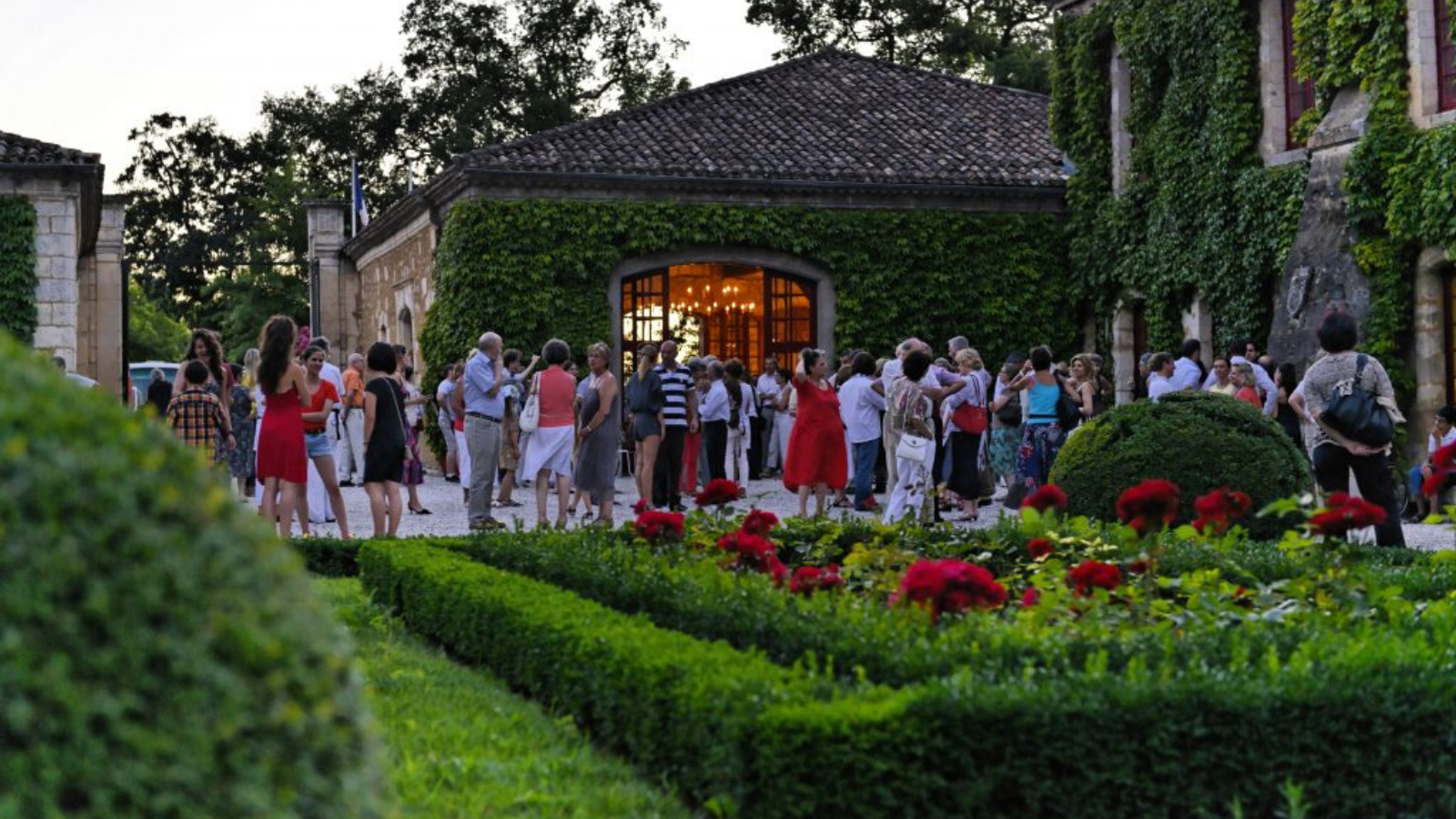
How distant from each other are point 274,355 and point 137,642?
9.30m

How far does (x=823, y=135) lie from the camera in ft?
87.7

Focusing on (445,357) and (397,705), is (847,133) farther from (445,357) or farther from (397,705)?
(397,705)

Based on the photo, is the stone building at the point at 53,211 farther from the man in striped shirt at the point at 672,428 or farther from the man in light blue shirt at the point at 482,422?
the man in light blue shirt at the point at 482,422

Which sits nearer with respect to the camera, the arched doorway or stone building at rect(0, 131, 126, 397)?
stone building at rect(0, 131, 126, 397)

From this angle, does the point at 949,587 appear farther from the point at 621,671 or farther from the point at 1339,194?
the point at 1339,194

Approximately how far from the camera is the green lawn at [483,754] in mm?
4887

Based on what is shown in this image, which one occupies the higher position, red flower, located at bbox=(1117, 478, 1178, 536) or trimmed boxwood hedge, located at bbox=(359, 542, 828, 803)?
red flower, located at bbox=(1117, 478, 1178, 536)

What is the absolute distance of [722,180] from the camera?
Result: 2475 cm

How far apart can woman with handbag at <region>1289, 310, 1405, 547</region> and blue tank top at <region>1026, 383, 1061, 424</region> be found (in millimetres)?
5324

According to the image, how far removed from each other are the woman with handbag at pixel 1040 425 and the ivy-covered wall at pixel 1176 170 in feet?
19.0

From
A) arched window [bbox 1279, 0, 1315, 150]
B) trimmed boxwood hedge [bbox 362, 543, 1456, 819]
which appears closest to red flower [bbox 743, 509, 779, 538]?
trimmed boxwood hedge [bbox 362, 543, 1456, 819]

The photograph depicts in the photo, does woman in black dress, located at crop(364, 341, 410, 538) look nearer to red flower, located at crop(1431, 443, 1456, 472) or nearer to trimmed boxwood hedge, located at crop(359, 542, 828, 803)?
trimmed boxwood hedge, located at crop(359, 542, 828, 803)

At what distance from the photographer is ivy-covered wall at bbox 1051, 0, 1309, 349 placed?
814 inches

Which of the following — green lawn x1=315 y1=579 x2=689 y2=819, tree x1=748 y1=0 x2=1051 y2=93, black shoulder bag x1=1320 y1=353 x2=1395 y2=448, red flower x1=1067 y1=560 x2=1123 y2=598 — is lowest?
green lawn x1=315 y1=579 x2=689 y2=819
